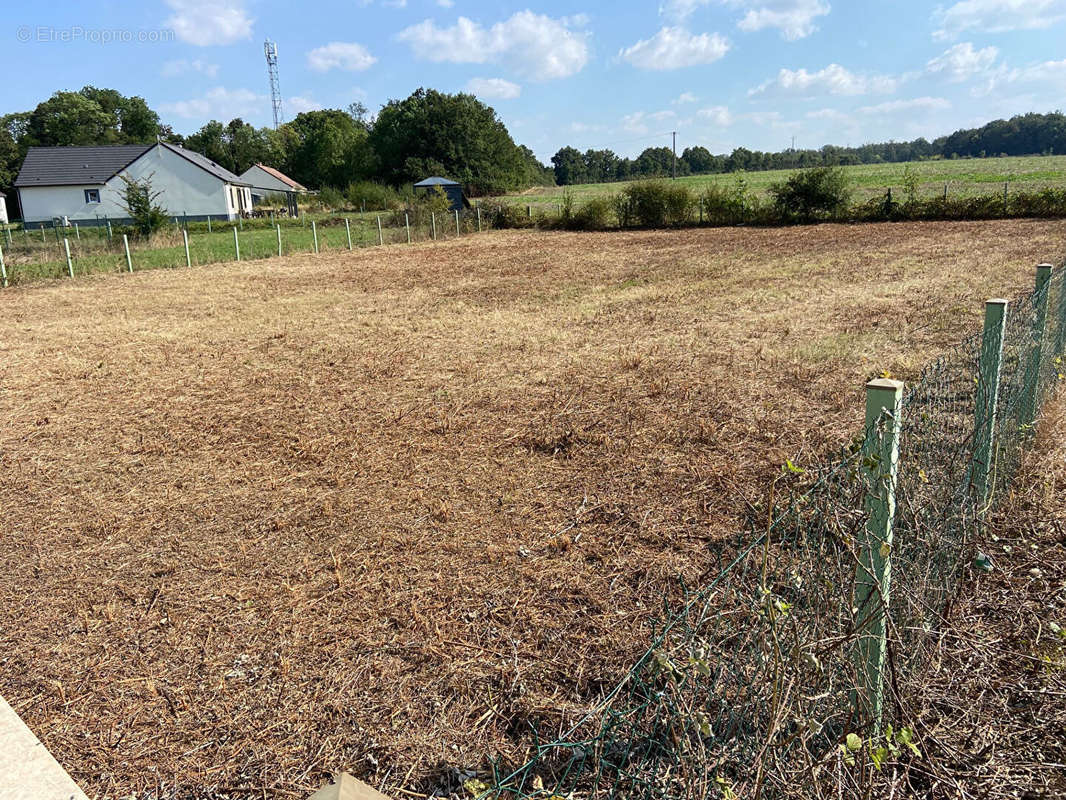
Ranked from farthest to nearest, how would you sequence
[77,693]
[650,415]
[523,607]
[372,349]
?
1. [372,349]
2. [650,415]
3. [523,607]
4. [77,693]

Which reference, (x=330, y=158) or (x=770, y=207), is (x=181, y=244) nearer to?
(x=770, y=207)

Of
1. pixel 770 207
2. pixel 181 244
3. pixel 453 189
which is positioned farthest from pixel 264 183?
pixel 770 207

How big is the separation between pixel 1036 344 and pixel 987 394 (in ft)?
3.87

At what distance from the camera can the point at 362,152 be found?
2296 inches

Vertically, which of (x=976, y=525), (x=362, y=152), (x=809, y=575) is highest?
(x=362, y=152)

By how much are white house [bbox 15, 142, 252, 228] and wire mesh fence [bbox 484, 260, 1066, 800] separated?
43.4 metres

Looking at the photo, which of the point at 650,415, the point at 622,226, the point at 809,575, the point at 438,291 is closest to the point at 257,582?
the point at 809,575

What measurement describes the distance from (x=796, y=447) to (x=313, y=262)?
16.7m

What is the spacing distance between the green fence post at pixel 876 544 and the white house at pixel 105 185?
4390 cm

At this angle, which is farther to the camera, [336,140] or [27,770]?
[336,140]

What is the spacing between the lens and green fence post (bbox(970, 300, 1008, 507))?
287 centimetres

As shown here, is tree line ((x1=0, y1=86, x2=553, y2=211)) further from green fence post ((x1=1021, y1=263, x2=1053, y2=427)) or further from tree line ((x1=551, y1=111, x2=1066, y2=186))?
green fence post ((x1=1021, y1=263, x2=1053, y2=427))

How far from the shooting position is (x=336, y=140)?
209 ft

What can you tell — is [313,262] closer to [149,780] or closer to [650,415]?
[650,415]
